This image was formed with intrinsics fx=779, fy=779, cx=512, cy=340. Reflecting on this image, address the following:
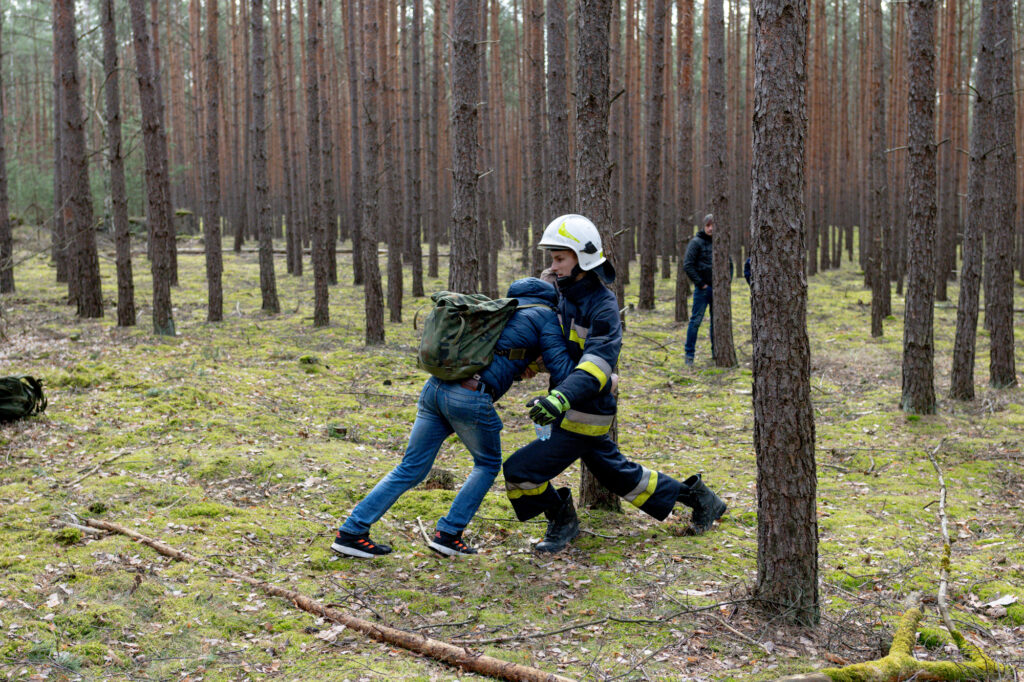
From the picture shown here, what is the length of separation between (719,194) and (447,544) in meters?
8.58

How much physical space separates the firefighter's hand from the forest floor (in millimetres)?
1105

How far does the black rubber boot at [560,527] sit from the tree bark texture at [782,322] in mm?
1411

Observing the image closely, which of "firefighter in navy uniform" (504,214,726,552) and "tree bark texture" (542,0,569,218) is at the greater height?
"tree bark texture" (542,0,569,218)

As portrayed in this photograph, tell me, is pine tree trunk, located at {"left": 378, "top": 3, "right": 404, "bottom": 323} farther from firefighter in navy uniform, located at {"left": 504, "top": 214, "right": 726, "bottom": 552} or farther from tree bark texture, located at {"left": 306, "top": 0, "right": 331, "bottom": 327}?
firefighter in navy uniform, located at {"left": 504, "top": 214, "right": 726, "bottom": 552}

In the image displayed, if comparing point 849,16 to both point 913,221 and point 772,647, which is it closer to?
point 913,221

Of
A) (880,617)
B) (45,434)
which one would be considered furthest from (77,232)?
(880,617)

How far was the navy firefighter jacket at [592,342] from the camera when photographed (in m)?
4.59

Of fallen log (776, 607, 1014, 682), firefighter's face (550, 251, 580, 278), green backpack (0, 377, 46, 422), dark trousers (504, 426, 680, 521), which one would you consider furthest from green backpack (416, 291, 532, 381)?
green backpack (0, 377, 46, 422)

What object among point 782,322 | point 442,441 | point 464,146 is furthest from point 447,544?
point 464,146

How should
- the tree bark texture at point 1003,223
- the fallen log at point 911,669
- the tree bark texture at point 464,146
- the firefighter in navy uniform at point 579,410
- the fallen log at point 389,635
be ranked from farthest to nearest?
the tree bark texture at point 1003,223
the tree bark texture at point 464,146
the firefighter in navy uniform at point 579,410
the fallen log at point 389,635
the fallen log at point 911,669

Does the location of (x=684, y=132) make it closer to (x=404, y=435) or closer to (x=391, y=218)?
(x=391, y=218)

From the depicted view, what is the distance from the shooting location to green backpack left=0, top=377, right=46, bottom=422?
7121 mm

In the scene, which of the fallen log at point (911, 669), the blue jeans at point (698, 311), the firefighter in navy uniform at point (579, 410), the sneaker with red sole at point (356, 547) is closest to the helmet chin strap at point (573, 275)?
the firefighter in navy uniform at point (579, 410)

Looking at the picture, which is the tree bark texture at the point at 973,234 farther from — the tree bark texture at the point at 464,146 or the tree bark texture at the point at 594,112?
the tree bark texture at the point at 594,112
